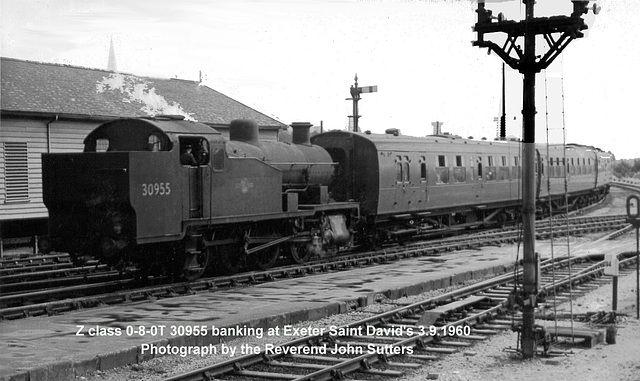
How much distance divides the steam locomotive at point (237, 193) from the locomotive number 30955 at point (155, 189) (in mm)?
17

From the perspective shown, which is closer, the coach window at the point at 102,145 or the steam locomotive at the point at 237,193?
the steam locomotive at the point at 237,193

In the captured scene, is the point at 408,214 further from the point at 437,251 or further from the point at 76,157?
the point at 76,157

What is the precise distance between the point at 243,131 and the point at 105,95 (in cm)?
1022

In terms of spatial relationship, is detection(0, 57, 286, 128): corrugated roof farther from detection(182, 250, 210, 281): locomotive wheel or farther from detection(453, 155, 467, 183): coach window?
detection(182, 250, 210, 281): locomotive wheel

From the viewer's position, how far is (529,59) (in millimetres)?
8195

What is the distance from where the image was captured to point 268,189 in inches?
605

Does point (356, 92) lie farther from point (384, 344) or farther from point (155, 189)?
point (384, 344)

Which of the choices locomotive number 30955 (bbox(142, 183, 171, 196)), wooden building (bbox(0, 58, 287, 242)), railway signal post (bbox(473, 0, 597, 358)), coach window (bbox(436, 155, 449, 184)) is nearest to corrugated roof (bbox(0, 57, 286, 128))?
wooden building (bbox(0, 58, 287, 242))

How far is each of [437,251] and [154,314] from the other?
10.6 metres

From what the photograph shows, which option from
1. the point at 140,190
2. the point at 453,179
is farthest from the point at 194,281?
the point at 453,179

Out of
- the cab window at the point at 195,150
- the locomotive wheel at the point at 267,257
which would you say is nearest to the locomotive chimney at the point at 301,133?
the locomotive wheel at the point at 267,257

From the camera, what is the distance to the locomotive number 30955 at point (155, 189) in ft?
40.6

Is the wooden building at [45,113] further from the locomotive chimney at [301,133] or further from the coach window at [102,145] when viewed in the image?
the locomotive chimney at [301,133]

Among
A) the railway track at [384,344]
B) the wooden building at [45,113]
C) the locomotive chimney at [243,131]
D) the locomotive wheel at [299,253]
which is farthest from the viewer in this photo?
the wooden building at [45,113]
